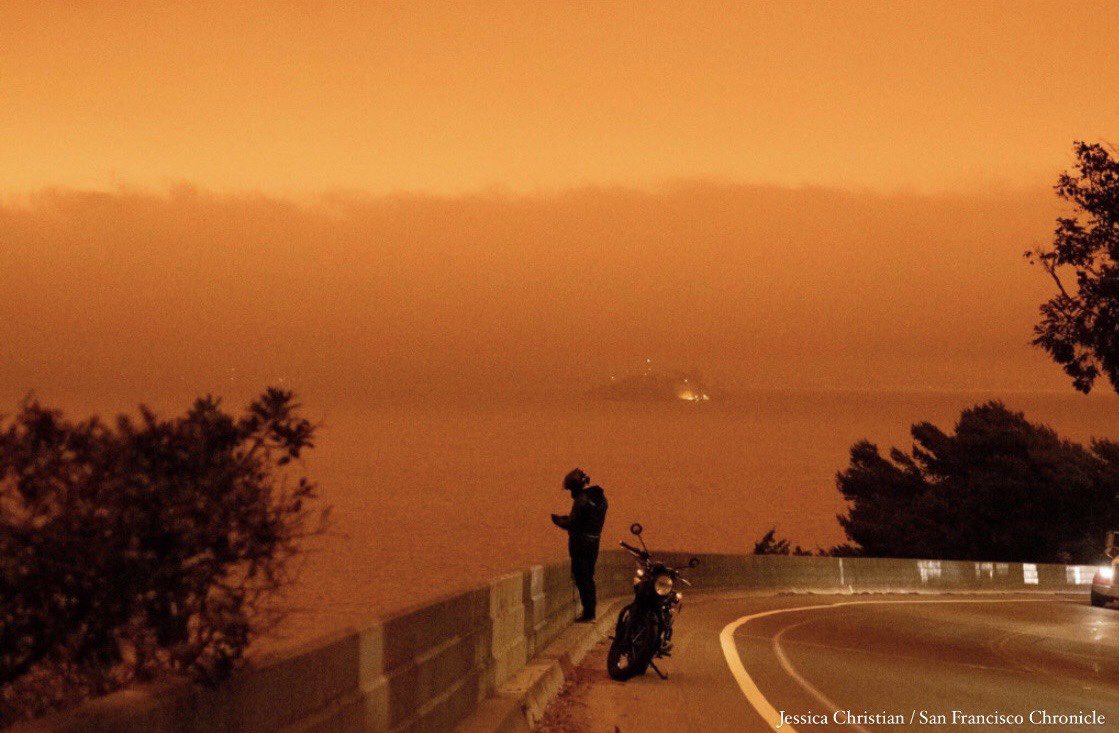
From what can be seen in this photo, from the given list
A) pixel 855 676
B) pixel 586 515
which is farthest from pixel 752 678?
pixel 586 515

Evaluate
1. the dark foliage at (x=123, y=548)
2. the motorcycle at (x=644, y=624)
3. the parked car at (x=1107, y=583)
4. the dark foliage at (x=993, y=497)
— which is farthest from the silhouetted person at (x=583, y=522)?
the dark foliage at (x=993, y=497)

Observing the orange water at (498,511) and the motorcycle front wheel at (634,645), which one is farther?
the orange water at (498,511)

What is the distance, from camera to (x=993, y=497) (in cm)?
8294

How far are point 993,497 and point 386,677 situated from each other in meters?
79.0

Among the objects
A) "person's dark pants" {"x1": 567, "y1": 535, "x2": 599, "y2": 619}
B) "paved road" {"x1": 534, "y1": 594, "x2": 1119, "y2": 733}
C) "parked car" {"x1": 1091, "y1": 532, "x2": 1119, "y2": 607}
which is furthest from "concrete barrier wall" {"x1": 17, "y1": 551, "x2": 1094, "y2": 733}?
"parked car" {"x1": 1091, "y1": 532, "x2": 1119, "y2": 607}

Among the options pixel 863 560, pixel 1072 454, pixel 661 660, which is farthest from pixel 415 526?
pixel 661 660

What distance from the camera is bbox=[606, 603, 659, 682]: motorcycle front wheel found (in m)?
14.7

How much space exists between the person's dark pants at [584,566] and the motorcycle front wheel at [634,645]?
2.78 m

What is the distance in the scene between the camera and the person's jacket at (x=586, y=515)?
17.3 meters

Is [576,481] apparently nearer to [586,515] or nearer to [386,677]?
[586,515]

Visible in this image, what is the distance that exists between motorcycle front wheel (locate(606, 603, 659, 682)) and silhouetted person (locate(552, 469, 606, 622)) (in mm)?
2367

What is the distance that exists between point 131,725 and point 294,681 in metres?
1.55

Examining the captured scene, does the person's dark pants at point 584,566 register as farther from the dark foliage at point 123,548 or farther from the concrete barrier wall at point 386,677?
the dark foliage at point 123,548

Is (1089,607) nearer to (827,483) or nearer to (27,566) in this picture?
(27,566)
